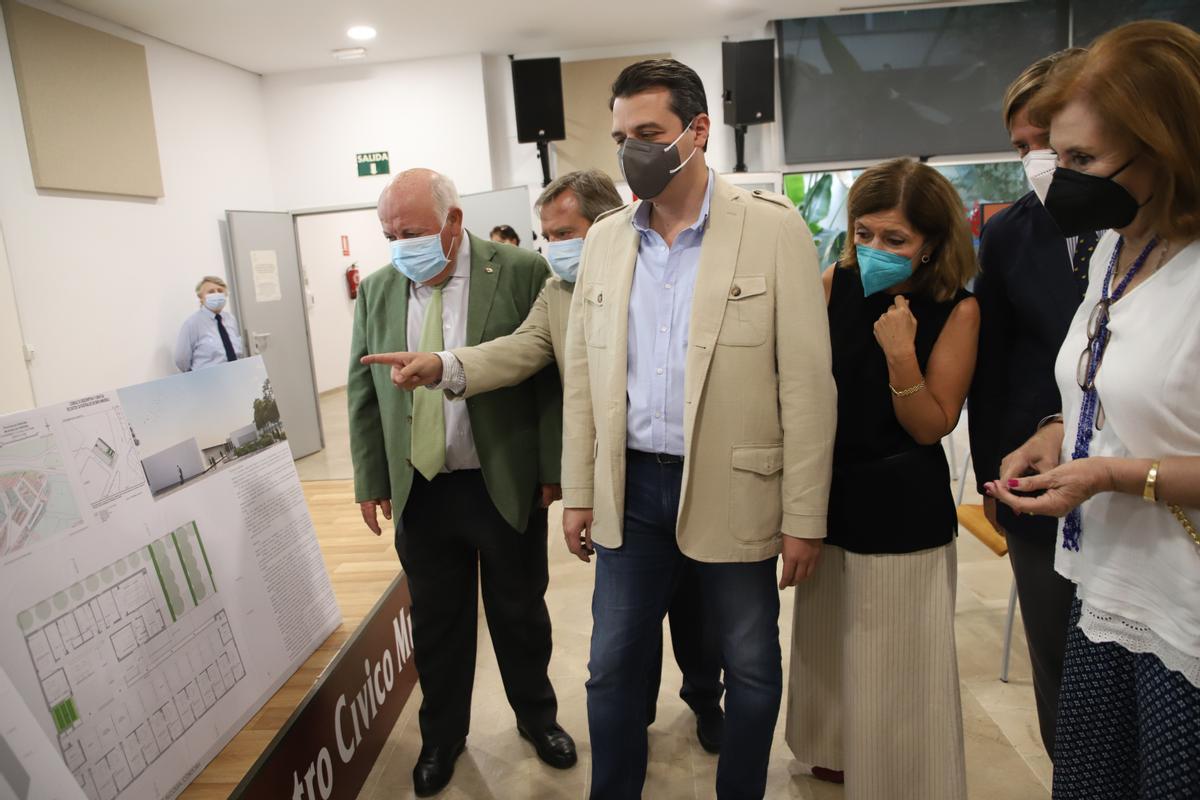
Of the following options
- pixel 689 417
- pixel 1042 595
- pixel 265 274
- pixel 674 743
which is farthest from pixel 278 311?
pixel 1042 595

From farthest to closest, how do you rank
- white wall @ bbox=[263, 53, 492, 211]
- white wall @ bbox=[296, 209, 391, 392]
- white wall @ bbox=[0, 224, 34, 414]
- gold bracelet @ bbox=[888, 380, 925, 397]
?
white wall @ bbox=[296, 209, 391, 392] → white wall @ bbox=[263, 53, 492, 211] → white wall @ bbox=[0, 224, 34, 414] → gold bracelet @ bbox=[888, 380, 925, 397]

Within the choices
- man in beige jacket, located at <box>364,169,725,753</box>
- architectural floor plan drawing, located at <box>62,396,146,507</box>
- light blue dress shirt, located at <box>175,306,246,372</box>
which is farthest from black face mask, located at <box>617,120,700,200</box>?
light blue dress shirt, located at <box>175,306,246,372</box>

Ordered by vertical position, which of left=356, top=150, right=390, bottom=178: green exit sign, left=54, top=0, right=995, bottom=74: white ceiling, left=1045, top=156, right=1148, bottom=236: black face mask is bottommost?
left=1045, top=156, right=1148, bottom=236: black face mask

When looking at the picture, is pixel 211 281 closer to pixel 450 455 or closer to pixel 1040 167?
pixel 450 455

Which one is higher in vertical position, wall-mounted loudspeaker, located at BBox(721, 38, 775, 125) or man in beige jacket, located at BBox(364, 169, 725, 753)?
wall-mounted loudspeaker, located at BBox(721, 38, 775, 125)

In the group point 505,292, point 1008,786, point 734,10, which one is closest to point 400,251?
point 505,292

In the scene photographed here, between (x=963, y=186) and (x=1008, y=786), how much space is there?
600 centimetres

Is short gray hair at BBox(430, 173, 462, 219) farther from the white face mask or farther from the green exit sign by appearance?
the green exit sign

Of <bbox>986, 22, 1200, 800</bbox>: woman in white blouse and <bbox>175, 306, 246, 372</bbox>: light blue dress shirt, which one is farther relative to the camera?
<bbox>175, 306, 246, 372</bbox>: light blue dress shirt

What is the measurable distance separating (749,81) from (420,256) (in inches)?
210

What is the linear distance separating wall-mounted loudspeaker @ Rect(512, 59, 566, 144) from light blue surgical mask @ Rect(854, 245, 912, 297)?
545cm

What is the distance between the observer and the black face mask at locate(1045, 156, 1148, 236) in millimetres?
944

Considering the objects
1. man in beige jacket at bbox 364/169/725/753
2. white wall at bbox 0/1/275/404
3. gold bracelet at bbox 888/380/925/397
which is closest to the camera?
gold bracelet at bbox 888/380/925/397

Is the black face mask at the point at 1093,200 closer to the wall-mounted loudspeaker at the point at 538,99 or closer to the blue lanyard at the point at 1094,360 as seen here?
the blue lanyard at the point at 1094,360
